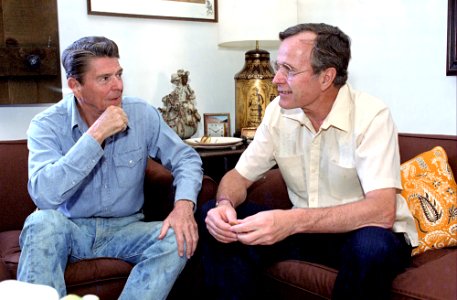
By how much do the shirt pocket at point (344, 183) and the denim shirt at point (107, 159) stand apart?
1.56 feet

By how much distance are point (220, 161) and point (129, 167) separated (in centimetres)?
71

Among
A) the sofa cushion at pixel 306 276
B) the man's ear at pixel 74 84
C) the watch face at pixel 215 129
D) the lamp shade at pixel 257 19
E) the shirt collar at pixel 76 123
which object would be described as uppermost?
the lamp shade at pixel 257 19

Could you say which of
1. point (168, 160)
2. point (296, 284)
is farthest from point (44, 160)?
point (296, 284)

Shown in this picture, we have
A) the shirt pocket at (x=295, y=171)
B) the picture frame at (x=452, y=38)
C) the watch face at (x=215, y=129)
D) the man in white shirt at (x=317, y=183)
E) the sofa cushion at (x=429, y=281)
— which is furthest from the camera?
the watch face at (x=215, y=129)

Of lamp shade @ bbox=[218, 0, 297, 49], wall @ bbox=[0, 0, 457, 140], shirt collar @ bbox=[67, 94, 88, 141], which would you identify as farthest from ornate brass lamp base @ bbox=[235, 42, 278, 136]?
shirt collar @ bbox=[67, 94, 88, 141]

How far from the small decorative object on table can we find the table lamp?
26 cm

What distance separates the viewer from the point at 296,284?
1.61 metres

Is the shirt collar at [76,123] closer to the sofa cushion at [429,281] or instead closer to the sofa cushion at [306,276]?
the sofa cushion at [306,276]

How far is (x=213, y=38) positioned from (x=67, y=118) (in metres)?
1.30

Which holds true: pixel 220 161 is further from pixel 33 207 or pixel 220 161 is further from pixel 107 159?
pixel 33 207

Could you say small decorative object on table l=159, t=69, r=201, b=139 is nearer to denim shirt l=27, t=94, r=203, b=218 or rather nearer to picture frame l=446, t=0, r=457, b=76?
denim shirt l=27, t=94, r=203, b=218

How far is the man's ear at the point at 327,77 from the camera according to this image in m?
1.70

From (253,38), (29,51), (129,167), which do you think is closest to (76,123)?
(129,167)

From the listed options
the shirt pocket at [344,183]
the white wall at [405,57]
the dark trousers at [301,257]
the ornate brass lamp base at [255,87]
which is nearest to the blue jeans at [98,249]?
the dark trousers at [301,257]
